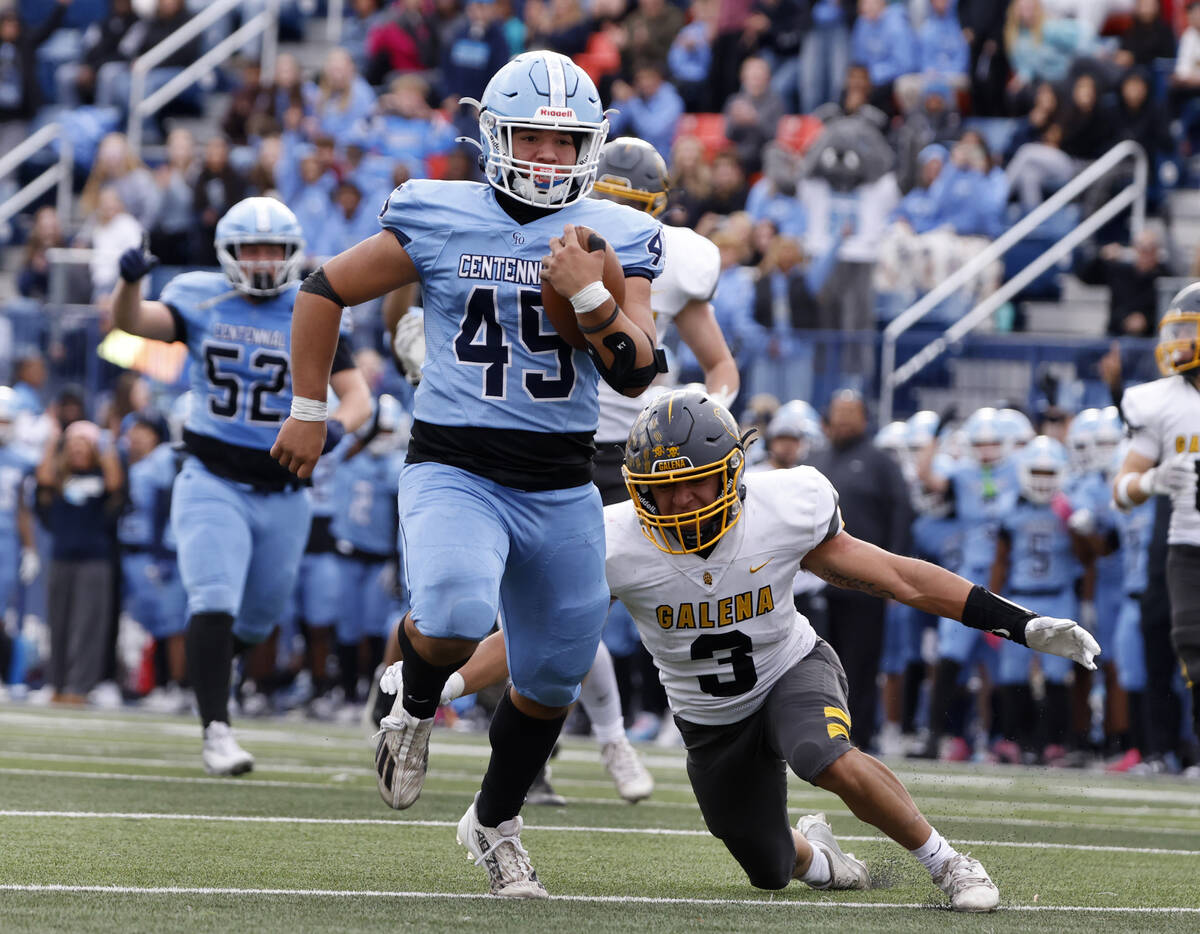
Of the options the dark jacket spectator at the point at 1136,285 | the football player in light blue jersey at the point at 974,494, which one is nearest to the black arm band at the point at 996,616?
the football player in light blue jersey at the point at 974,494

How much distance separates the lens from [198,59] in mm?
17922

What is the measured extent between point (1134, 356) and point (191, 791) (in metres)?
6.87

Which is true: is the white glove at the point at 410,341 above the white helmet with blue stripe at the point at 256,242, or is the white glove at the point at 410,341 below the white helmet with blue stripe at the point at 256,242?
below

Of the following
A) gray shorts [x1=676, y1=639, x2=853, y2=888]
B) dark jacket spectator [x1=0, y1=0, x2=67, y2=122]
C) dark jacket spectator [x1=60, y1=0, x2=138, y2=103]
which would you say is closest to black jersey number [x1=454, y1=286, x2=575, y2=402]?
gray shorts [x1=676, y1=639, x2=853, y2=888]

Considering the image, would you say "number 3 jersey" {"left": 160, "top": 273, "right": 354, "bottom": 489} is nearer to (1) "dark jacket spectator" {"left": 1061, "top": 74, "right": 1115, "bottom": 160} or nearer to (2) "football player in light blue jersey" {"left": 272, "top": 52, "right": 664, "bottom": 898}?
(2) "football player in light blue jersey" {"left": 272, "top": 52, "right": 664, "bottom": 898}

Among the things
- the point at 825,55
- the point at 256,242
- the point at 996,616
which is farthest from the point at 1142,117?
the point at 996,616

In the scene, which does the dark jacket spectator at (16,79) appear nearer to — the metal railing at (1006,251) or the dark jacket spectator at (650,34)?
the dark jacket spectator at (650,34)

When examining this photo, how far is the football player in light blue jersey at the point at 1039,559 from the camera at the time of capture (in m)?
10.8

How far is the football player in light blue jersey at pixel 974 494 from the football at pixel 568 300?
6.72 meters

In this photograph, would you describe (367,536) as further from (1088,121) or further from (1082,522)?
(1088,121)

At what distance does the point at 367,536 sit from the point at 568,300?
8818 millimetres

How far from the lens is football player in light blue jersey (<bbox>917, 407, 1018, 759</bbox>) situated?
10859mm

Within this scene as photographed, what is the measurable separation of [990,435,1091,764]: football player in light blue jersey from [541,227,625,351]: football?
6836 mm

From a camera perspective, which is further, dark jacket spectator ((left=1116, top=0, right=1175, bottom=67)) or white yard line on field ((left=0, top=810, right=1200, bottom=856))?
dark jacket spectator ((left=1116, top=0, right=1175, bottom=67))
